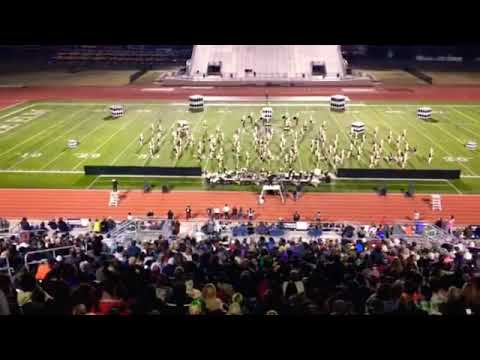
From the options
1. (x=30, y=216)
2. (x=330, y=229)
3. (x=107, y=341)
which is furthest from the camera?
(x=30, y=216)

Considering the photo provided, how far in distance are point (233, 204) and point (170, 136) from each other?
11.3m

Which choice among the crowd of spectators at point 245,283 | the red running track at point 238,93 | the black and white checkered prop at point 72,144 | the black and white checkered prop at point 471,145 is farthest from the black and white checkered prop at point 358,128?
the crowd of spectators at point 245,283

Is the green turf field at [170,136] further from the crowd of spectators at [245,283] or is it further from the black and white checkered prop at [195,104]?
the crowd of spectators at [245,283]

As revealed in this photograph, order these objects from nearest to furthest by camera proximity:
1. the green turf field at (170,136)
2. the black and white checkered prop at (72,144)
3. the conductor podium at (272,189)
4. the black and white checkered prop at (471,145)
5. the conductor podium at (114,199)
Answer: the conductor podium at (114,199)
the conductor podium at (272,189)
the green turf field at (170,136)
the black and white checkered prop at (471,145)
the black and white checkered prop at (72,144)

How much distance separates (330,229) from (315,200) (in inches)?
187

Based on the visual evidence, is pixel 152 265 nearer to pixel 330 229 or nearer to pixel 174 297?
pixel 174 297

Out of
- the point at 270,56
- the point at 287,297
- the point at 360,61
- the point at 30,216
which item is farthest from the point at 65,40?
the point at 360,61

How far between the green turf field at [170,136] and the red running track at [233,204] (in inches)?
43.4

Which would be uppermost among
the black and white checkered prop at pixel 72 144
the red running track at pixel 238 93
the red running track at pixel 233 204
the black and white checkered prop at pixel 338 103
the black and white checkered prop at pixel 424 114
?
the red running track at pixel 238 93

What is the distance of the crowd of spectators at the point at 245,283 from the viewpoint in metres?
7.15

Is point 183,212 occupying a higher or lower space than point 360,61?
lower

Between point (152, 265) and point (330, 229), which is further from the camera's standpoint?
point (330, 229)

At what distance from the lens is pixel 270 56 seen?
58.1m

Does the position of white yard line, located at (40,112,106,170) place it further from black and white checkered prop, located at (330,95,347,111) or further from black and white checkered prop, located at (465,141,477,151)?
black and white checkered prop, located at (465,141,477,151)
